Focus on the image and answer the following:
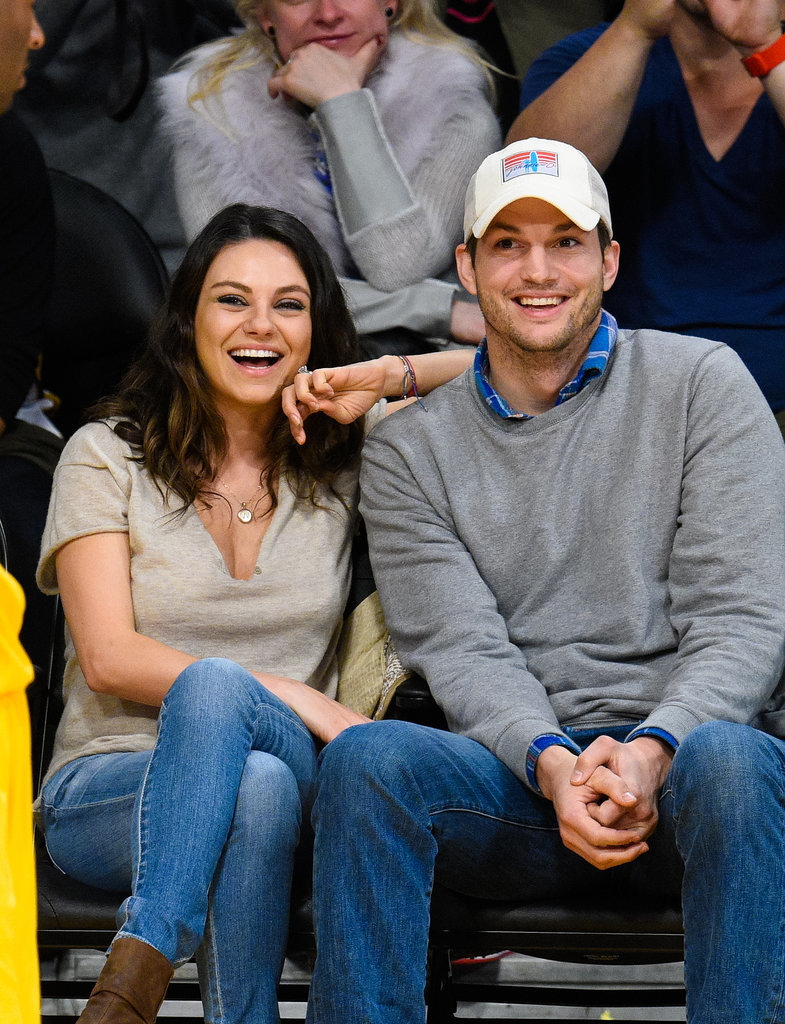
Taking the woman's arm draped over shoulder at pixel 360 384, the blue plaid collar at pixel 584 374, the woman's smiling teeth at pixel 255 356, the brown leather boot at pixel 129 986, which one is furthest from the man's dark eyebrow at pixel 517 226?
the brown leather boot at pixel 129 986

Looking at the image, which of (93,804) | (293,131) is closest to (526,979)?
(93,804)

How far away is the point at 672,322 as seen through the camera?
7.98 ft

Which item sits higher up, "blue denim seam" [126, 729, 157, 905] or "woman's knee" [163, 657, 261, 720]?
"woman's knee" [163, 657, 261, 720]

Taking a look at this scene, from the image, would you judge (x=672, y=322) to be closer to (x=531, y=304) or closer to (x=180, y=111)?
(x=531, y=304)

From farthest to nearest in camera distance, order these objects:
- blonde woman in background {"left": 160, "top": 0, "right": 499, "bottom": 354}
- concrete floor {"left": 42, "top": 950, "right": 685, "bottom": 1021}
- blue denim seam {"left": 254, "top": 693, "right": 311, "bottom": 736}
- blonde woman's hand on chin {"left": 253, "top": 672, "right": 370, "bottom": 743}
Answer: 1. blonde woman in background {"left": 160, "top": 0, "right": 499, "bottom": 354}
2. concrete floor {"left": 42, "top": 950, "right": 685, "bottom": 1021}
3. blonde woman's hand on chin {"left": 253, "top": 672, "right": 370, "bottom": 743}
4. blue denim seam {"left": 254, "top": 693, "right": 311, "bottom": 736}

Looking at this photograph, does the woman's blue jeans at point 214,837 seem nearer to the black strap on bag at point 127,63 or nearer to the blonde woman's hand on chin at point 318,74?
the blonde woman's hand on chin at point 318,74

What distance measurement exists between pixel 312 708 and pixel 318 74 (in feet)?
4.65

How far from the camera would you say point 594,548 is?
1893 mm

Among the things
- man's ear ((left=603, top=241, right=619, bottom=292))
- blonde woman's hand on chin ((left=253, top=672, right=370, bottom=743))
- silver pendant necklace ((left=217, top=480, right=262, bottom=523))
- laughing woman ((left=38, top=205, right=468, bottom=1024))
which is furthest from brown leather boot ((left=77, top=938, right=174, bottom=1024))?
man's ear ((left=603, top=241, right=619, bottom=292))

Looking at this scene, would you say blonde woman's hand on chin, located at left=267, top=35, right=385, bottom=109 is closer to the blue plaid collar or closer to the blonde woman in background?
the blonde woman in background

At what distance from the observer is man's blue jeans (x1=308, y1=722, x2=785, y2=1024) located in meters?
1.45

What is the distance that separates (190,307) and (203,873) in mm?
949

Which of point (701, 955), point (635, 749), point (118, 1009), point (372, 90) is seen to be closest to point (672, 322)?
point (372, 90)

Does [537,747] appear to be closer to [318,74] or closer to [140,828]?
[140,828]
